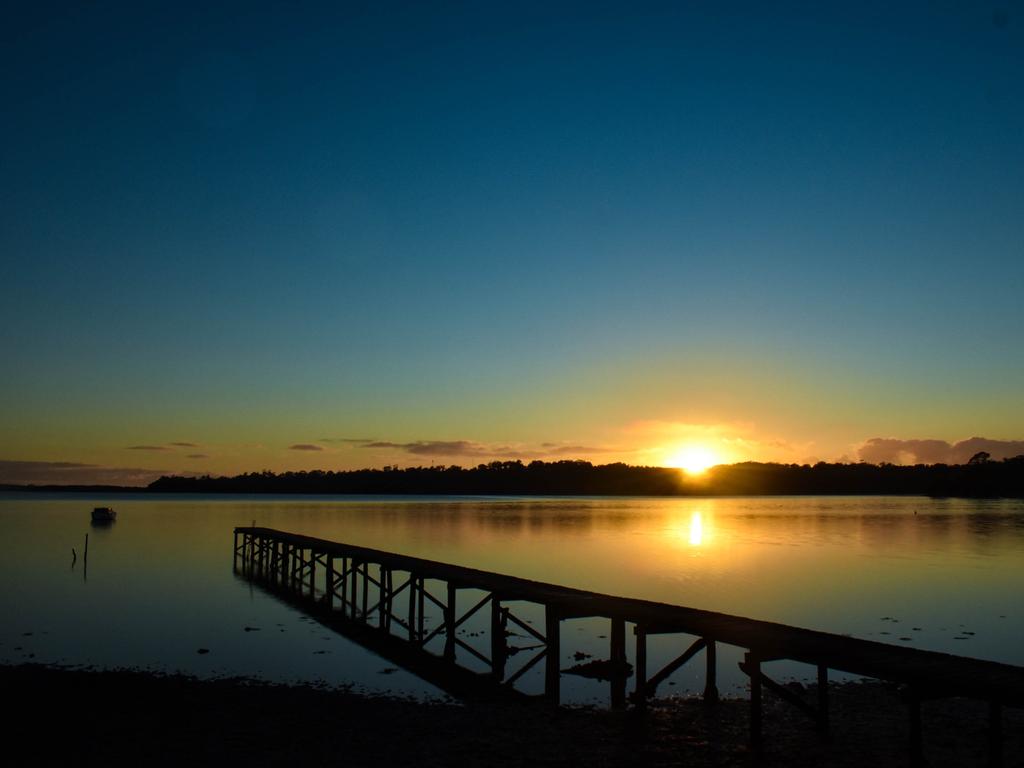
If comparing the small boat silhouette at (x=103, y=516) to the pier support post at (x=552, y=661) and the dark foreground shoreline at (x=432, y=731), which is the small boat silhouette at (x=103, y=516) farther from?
the pier support post at (x=552, y=661)

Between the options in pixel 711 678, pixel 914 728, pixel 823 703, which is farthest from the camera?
pixel 711 678

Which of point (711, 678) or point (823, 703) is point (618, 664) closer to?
point (711, 678)

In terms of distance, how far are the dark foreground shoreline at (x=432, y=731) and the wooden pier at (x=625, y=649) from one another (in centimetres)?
66

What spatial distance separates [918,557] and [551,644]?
4431 centimetres

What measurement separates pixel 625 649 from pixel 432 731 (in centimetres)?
826

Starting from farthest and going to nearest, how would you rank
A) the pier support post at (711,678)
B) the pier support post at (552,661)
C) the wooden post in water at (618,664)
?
the pier support post at (552,661), the wooden post in water at (618,664), the pier support post at (711,678)

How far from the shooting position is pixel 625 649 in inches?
829

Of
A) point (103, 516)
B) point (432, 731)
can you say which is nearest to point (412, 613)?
point (432, 731)

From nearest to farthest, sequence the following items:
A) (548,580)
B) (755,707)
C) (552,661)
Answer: (755,707) → (552,661) → (548,580)

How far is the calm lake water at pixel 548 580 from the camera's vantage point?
22.8 m

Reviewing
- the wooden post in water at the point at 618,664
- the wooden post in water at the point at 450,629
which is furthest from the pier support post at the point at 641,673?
the wooden post in water at the point at 450,629

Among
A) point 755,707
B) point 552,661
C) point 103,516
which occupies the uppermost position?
point 755,707

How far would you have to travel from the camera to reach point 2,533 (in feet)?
250

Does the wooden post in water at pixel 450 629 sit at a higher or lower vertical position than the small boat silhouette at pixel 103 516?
higher
